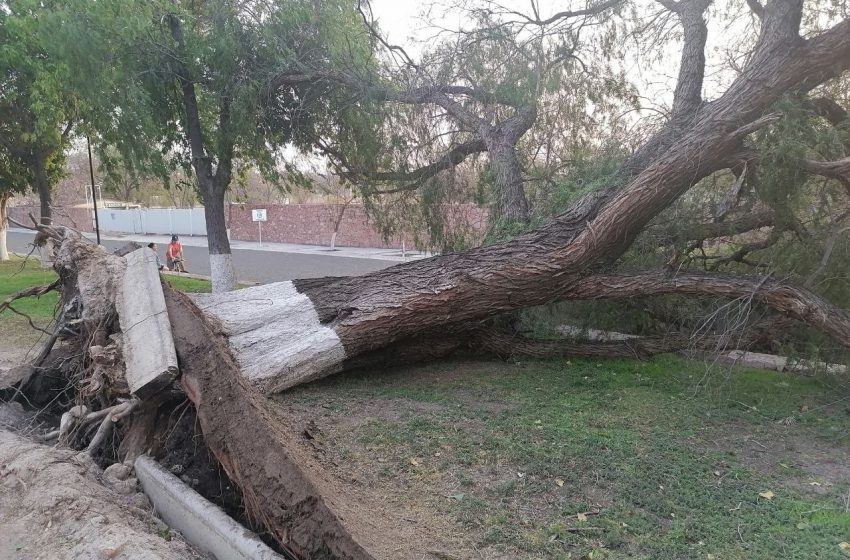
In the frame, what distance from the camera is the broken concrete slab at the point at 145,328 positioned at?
3.90 metres

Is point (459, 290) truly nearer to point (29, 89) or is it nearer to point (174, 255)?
point (29, 89)

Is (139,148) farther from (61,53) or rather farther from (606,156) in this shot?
(606,156)

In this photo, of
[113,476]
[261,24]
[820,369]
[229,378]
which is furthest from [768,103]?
[261,24]

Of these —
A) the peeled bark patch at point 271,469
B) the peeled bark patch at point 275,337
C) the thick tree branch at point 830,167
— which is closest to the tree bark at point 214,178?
the peeled bark patch at point 275,337

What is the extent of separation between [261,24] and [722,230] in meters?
6.72

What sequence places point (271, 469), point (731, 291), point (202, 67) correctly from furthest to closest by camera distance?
1. point (202, 67)
2. point (731, 291)
3. point (271, 469)

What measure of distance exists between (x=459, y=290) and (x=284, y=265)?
1423 cm

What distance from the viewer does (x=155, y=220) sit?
38.1 m

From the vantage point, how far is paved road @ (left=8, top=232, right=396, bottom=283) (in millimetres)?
16672

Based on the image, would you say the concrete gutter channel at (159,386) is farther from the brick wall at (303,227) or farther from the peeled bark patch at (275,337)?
the brick wall at (303,227)

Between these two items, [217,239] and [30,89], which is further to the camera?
[30,89]

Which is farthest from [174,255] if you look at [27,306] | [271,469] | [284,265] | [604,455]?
[604,455]

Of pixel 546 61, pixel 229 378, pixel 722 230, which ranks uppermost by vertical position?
pixel 546 61

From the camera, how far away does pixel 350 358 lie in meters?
5.90
